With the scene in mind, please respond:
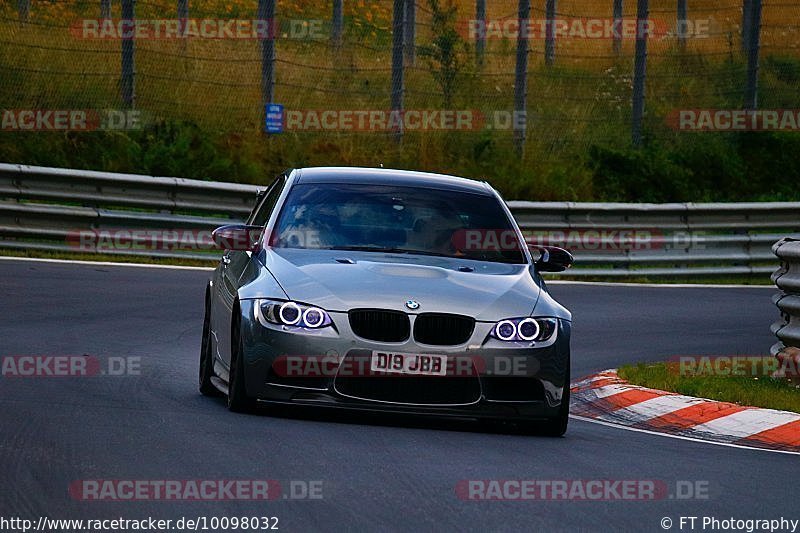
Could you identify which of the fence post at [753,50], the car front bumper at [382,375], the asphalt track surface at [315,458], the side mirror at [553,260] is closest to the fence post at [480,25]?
the fence post at [753,50]

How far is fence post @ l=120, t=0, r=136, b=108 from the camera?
2241cm

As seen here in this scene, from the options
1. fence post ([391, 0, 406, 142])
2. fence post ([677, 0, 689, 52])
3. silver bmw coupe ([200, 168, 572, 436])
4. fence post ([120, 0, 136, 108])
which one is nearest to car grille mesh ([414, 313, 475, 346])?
silver bmw coupe ([200, 168, 572, 436])

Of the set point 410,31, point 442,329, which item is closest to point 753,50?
point 410,31

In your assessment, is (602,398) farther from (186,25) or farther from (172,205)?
(186,25)

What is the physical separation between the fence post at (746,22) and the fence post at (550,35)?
306cm

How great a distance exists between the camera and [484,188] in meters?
11.2

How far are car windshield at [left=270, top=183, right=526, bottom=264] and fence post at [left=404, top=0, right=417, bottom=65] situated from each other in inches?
552

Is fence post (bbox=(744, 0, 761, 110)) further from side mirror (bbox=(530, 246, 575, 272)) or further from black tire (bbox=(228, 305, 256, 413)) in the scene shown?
black tire (bbox=(228, 305, 256, 413))

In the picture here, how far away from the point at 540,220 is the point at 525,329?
495 inches

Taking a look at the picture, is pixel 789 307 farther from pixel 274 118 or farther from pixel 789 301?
pixel 274 118

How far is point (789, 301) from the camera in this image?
40.2 ft

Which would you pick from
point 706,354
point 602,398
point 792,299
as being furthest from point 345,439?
point 706,354

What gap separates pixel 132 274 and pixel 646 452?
10140 millimetres

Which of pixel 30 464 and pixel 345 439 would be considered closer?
pixel 30 464
